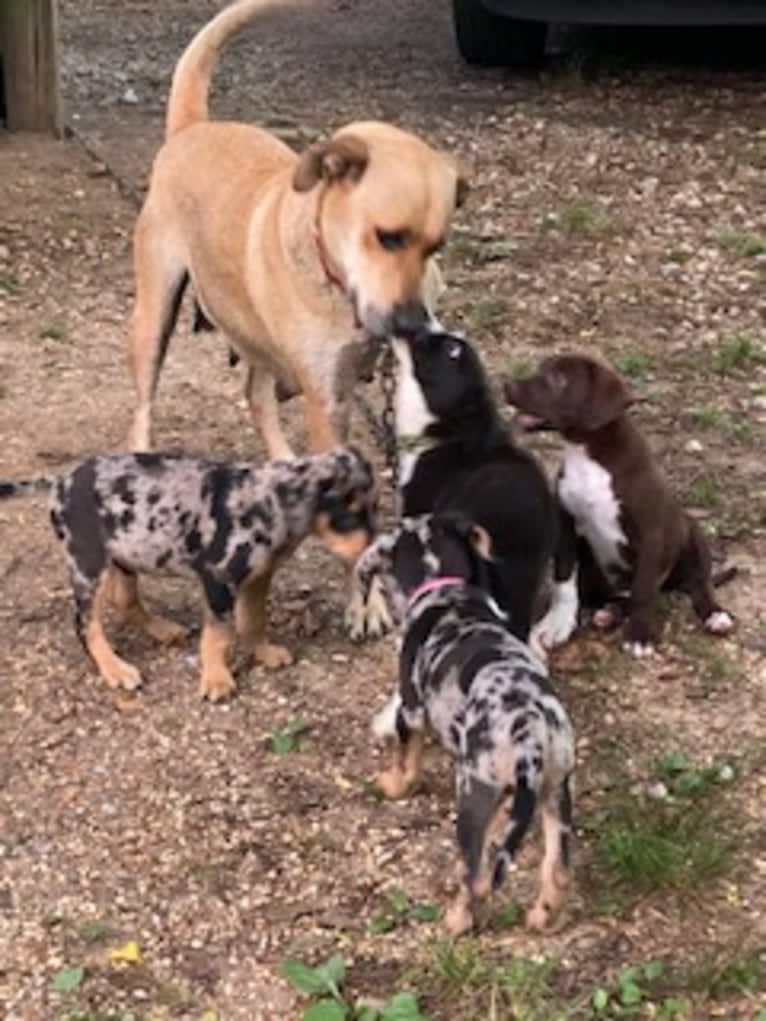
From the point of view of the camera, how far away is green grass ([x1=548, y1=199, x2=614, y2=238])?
830 cm

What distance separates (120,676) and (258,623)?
402 millimetres

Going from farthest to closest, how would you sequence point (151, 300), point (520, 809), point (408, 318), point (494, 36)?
1. point (494, 36)
2. point (151, 300)
3. point (408, 318)
4. point (520, 809)

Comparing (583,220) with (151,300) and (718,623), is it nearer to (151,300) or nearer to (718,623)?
(151,300)

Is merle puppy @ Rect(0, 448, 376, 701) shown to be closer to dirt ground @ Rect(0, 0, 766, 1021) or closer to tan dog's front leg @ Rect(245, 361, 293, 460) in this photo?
dirt ground @ Rect(0, 0, 766, 1021)

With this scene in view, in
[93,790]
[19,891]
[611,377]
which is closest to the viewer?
[19,891]

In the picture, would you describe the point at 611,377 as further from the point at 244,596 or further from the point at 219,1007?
the point at 219,1007

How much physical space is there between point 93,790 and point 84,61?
816 cm

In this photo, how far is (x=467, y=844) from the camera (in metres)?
3.66

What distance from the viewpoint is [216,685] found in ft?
15.6

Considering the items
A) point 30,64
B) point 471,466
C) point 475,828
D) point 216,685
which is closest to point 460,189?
point 471,466

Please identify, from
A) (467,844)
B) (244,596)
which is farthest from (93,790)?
(467,844)

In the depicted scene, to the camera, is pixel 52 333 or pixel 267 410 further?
pixel 52 333

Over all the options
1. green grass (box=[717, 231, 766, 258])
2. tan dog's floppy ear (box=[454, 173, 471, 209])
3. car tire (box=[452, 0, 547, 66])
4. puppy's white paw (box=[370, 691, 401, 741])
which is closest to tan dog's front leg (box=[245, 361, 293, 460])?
tan dog's floppy ear (box=[454, 173, 471, 209])

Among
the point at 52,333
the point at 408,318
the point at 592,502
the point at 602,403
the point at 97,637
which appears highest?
the point at 408,318
